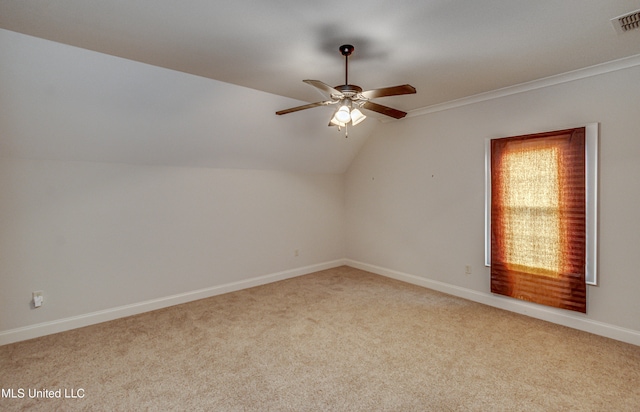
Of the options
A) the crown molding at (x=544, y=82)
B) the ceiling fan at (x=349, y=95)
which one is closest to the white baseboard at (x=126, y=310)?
the ceiling fan at (x=349, y=95)

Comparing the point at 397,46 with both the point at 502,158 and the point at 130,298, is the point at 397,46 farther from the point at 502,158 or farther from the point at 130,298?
the point at 130,298

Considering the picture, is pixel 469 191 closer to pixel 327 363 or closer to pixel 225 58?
pixel 327 363

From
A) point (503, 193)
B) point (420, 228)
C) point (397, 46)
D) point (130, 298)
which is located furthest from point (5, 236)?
point (503, 193)

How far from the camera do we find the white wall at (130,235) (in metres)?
3.02

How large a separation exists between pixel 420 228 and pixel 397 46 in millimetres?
2746

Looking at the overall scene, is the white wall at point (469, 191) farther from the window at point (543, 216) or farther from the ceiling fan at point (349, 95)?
the ceiling fan at point (349, 95)

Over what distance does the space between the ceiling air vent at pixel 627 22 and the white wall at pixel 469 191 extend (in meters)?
0.81

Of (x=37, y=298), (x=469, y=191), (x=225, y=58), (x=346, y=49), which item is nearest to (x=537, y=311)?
(x=469, y=191)

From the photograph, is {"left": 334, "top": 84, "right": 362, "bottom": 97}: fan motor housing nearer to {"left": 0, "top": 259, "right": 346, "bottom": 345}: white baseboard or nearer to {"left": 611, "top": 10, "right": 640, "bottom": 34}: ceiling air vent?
{"left": 611, "top": 10, "right": 640, "bottom": 34}: ceiling air vent

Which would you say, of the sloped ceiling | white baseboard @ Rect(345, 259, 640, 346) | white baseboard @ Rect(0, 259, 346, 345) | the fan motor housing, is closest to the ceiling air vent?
the sloped ceiling

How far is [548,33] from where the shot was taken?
7.66 feet

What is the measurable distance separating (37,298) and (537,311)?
518 centimetres

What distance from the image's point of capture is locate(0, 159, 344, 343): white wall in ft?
9.92

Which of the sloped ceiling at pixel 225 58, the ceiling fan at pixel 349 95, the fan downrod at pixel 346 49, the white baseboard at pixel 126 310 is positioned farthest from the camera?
the white baseboard at pixel 126 310
